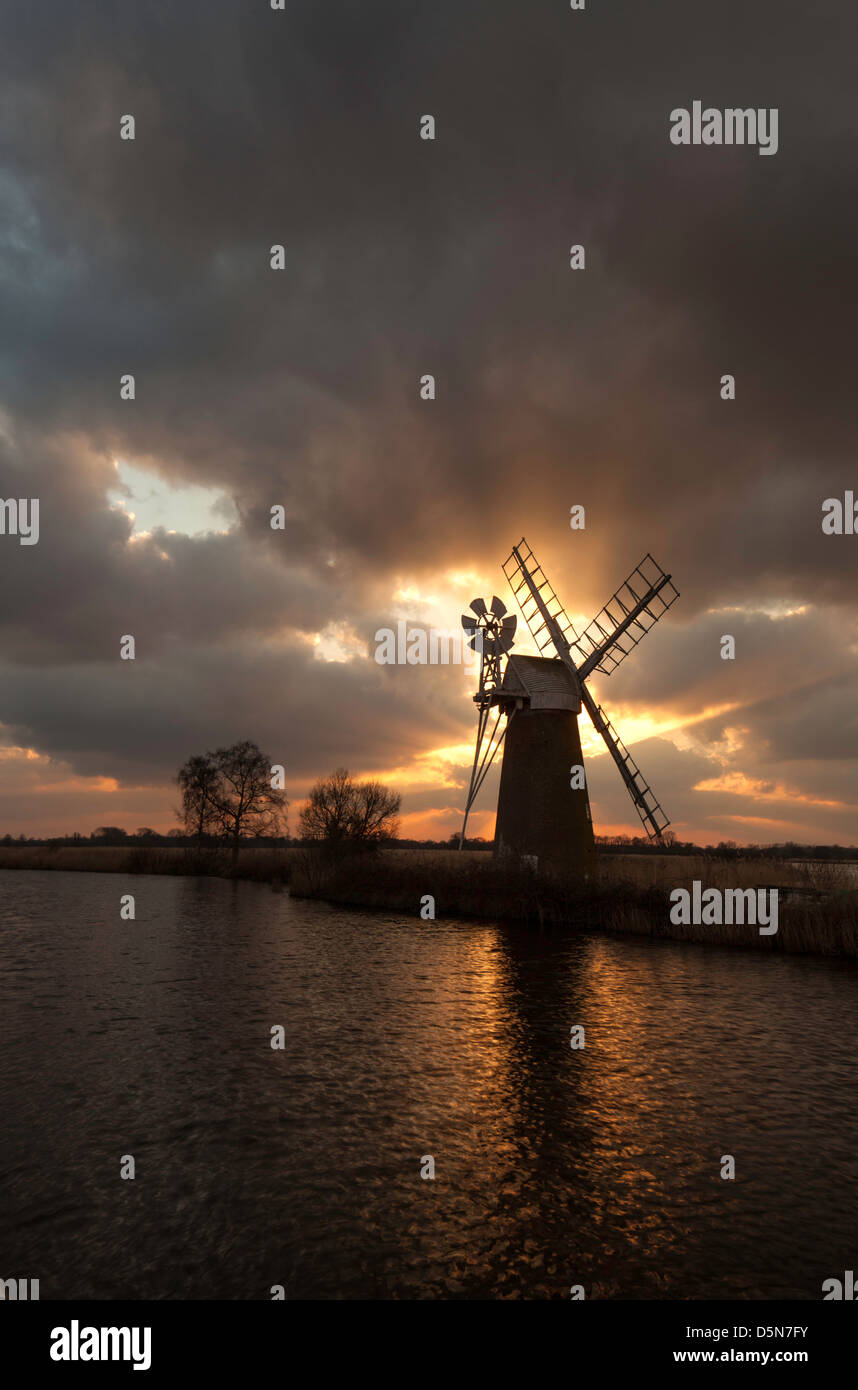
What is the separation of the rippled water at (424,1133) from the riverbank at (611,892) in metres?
4.24

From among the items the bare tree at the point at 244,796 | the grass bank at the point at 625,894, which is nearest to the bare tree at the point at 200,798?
the bare tree at the point at 244,796

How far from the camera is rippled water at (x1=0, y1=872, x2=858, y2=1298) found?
5.62 m

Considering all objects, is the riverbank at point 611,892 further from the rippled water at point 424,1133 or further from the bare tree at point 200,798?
the bare tree at point 200,798

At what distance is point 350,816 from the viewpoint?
4038cm

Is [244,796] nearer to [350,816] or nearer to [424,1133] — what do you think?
[350,816]

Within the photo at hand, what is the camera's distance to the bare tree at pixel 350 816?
131 ft

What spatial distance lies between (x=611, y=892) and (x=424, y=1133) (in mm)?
18853

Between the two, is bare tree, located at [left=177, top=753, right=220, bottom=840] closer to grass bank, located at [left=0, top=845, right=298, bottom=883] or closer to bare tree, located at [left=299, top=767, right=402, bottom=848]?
grass bank, located at [left=0, top=845, right=298, bottom=883]

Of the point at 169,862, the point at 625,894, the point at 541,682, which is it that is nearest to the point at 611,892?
the point at 625,894

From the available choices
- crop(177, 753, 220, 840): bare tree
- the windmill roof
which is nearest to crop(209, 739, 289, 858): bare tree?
crop(177, 753, 220, 840): bare tree

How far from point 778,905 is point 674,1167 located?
17.2 meters

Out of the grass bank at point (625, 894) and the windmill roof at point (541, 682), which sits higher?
the windmill roof at point (541, 682)

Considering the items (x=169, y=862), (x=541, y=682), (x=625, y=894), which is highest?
(x=541, y=682)

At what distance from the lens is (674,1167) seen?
731 centimetres
